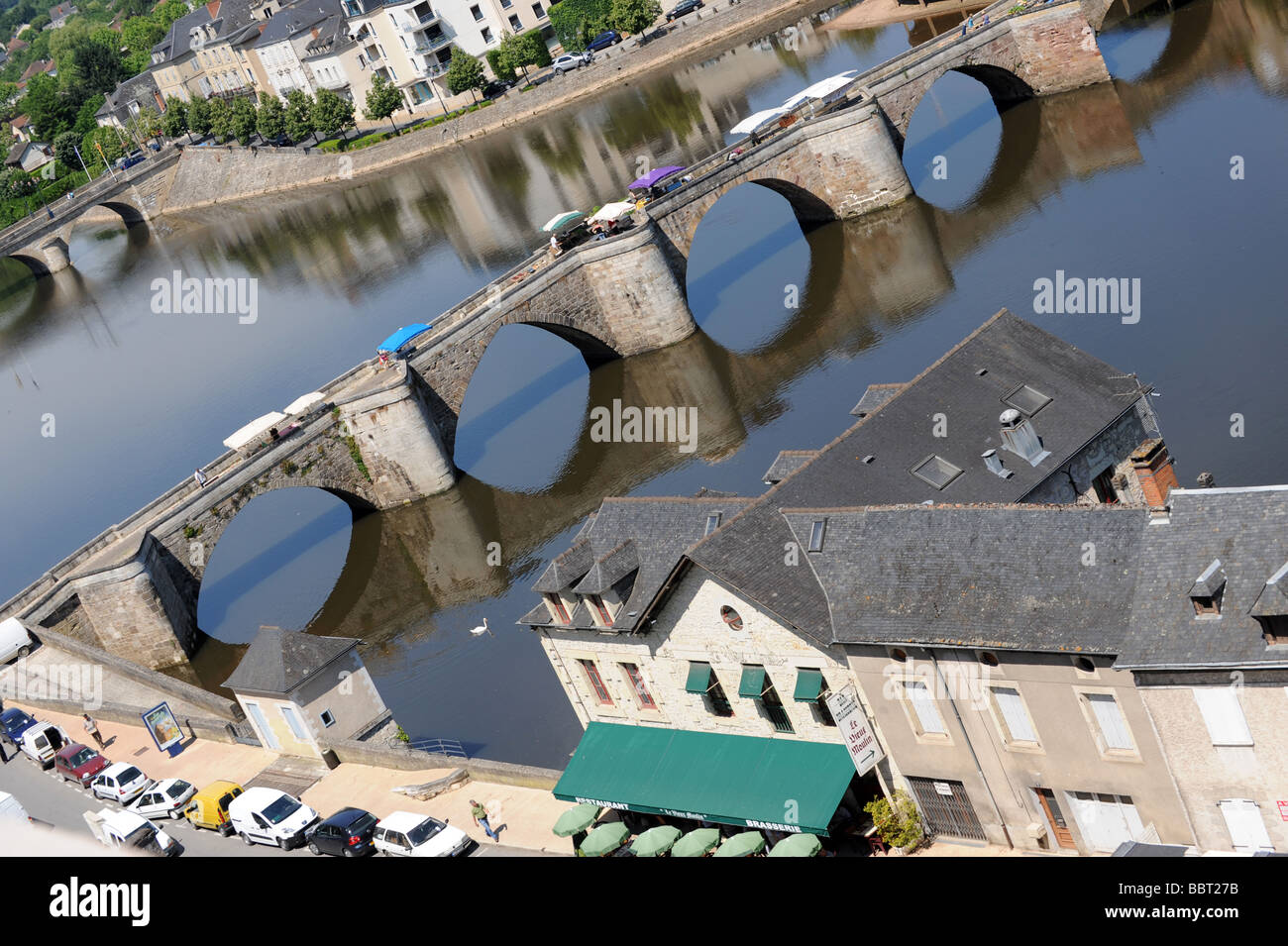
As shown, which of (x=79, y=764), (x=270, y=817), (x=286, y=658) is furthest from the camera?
(x=79, y=764)

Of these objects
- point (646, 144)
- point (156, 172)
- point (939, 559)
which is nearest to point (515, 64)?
point (646, 144)

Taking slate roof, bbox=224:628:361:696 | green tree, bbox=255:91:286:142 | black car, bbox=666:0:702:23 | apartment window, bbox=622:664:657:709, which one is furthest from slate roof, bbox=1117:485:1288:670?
green tree, bbox=255:91:286:142

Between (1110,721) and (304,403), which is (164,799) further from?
(304,403)

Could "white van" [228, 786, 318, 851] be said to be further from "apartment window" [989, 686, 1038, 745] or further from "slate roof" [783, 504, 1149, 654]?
"apartment window" [989, 686, 1038, 745]

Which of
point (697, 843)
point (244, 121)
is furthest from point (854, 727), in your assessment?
point (244, 121)

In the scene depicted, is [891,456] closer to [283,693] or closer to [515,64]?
[283,693]
